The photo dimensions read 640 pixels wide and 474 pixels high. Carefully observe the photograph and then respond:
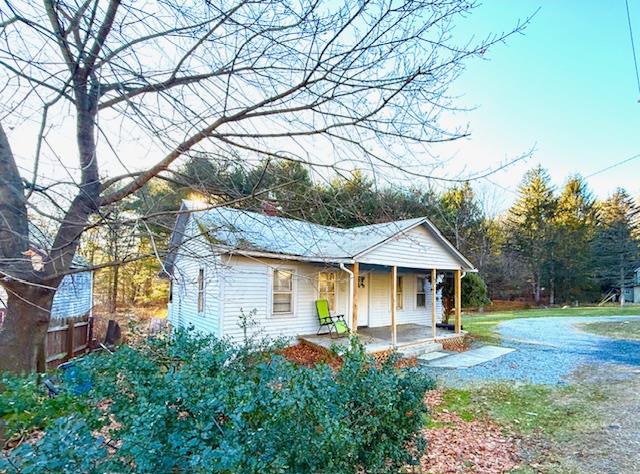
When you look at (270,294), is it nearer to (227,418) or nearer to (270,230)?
(270,230)

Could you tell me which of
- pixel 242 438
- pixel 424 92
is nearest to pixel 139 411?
pixel 242 438

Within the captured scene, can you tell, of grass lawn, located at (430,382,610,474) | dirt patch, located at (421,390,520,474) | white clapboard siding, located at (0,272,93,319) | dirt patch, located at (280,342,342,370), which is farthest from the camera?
white clapboard siding, located at (0,272,93,319)

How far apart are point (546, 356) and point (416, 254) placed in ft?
14.4

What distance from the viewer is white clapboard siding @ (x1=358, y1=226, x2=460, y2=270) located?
9.96 metres

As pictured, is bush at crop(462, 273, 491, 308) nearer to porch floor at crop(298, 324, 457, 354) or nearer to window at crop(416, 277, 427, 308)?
window at crop(416, 277, 427, 308)

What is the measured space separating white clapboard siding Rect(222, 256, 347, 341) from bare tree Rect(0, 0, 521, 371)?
A: 5.74 m

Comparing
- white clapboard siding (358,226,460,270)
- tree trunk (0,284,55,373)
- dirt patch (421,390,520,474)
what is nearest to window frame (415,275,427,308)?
white clapboard siding (358,226,460,270)

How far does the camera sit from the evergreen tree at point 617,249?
92.9 ft

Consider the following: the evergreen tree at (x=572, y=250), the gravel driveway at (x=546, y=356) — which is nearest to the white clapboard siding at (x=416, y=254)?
the gravel driveway at (x=546, y=356)

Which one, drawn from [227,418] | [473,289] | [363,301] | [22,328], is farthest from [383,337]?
[22,328]

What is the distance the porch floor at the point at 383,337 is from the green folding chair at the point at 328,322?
0.28 metres

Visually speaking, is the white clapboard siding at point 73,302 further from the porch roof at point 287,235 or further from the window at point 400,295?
the window at point 400,295

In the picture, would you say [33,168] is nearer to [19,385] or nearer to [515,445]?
[19,385]

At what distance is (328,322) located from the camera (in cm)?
1070
